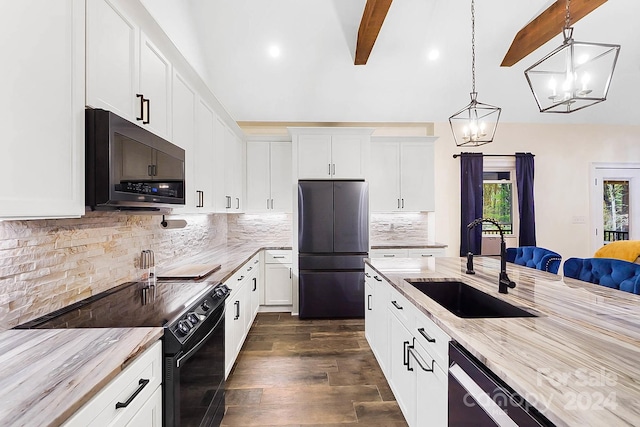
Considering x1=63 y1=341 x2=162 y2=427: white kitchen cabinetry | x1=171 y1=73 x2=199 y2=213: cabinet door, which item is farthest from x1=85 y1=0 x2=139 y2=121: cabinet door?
x1=63 y1=341 x2=162 y2=427: white kitchen cabinetry

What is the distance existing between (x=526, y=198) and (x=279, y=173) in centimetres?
390

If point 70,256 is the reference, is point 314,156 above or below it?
above

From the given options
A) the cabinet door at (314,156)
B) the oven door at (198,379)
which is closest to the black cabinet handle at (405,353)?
the oven door at (198,379)

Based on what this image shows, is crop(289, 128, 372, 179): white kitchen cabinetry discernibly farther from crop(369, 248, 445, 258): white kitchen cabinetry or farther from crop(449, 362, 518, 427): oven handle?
crop(449, 362, 518, 427): oven handle

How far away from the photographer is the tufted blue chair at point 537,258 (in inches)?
105

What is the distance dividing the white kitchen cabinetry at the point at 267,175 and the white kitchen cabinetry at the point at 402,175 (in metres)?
1.31

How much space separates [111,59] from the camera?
1.44 metres

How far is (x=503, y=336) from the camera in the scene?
3.58ft

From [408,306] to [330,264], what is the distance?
218 centimetres

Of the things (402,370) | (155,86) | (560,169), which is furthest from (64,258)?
(560,169)

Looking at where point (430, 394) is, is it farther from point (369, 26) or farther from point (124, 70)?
point (369, 26)

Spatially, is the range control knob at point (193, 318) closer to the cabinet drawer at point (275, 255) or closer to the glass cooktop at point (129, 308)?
the glass cooktop at point (129, 308)

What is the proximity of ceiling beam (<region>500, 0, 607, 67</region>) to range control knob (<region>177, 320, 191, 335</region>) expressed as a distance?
14.4 ft

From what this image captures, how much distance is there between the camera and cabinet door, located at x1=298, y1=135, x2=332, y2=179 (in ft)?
13.1
